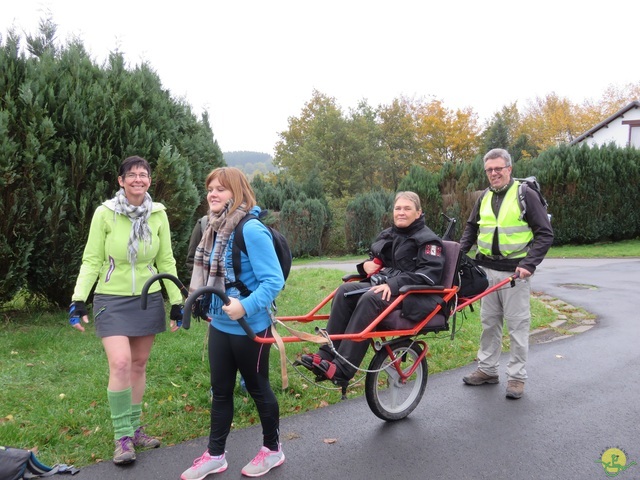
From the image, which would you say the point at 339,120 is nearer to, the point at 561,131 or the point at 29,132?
the point at 561,131

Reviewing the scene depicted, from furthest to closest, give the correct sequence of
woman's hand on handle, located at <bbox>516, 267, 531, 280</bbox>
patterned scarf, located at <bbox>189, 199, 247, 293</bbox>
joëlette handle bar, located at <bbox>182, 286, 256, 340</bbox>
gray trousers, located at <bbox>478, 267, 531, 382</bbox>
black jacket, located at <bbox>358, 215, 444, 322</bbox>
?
1. gray trousers, located at <bbox>478, 267, 531, 382</bbox>
2. woman's hand on handle, located at <bbox>516, 267, 531, 280</bbox>
3. black jacket, located at <bbox>358, 215, 444, 322</bbox>
4. patterned scarf, located at <bbox>189, 199, 247, 293</bbox>
5. joëlette handle bar, located at <bbox>182, 286, 256, 340</bbox>

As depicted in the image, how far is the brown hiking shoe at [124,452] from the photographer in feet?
12.3

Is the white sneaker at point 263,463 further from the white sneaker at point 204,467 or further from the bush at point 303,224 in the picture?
the bush at point 303,224

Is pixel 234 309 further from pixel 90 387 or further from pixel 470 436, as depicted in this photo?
pixel 90 387

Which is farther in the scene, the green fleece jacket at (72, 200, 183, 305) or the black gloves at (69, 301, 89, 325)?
the green fleece jacket at (72, 200, 183, 305)

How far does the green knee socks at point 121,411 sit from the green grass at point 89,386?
264 millimetres

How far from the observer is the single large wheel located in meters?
4.33

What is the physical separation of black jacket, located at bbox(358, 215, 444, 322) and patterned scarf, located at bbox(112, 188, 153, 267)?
1.91 meters

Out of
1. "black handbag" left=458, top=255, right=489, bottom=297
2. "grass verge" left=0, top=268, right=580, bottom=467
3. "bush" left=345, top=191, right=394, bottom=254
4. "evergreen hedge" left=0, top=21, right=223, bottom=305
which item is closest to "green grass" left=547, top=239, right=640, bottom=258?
"bush" left=345, top=191, right=394, bottom=254

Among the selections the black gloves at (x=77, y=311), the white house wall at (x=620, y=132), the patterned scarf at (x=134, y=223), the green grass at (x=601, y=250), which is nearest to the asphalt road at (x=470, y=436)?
the black gloves at (x=77, y=311)

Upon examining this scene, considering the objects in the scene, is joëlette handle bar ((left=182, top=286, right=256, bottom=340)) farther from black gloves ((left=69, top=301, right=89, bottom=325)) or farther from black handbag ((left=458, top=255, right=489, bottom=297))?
black handbag ((left=458, top=255, right=489, bottom=297))

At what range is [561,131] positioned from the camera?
2030 inches

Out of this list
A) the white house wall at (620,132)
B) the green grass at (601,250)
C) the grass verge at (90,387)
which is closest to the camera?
the grass verge at (90,387)

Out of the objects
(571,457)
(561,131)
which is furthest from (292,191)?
(561,131)
